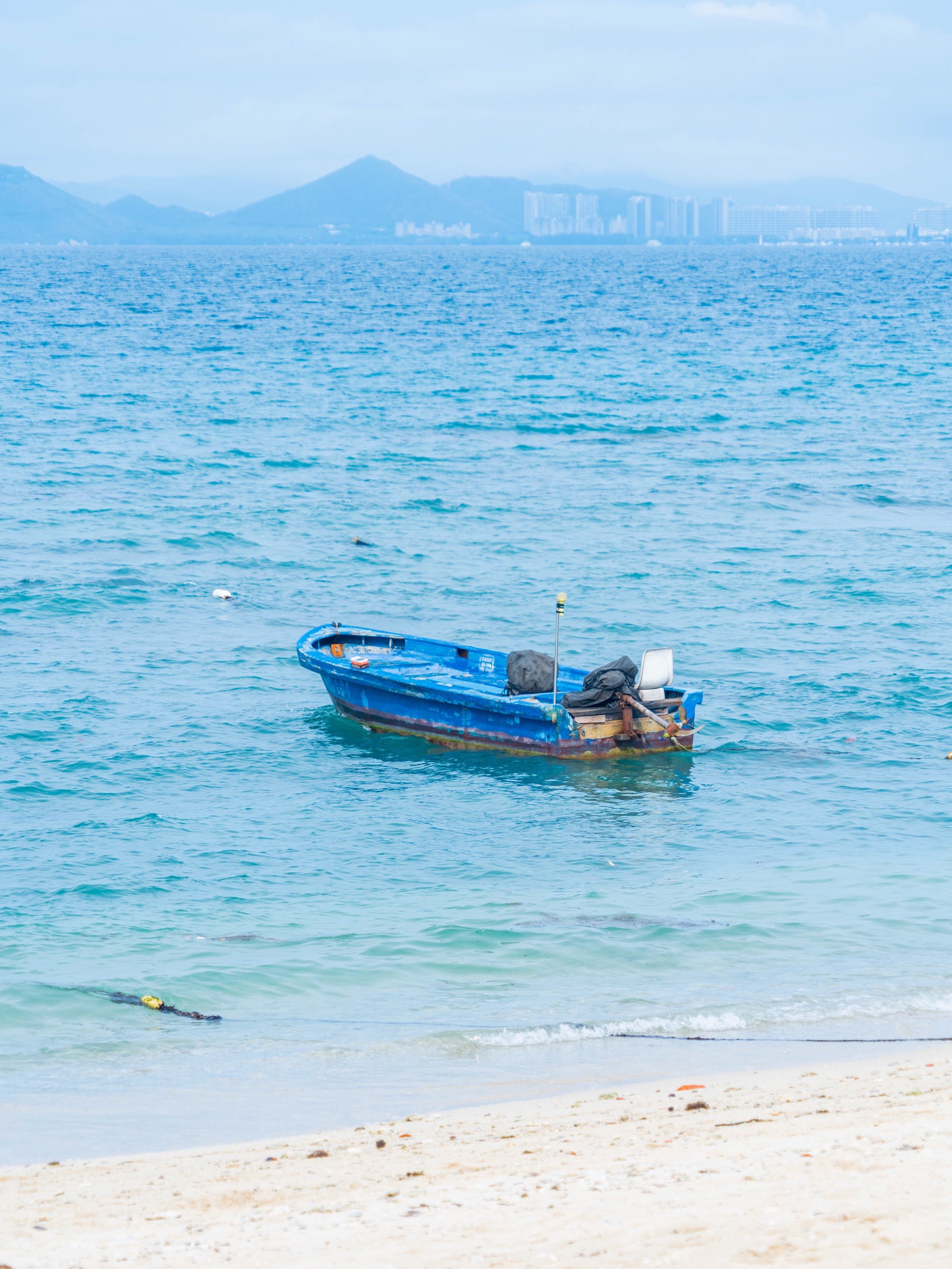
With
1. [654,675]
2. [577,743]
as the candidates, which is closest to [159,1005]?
[577,743]

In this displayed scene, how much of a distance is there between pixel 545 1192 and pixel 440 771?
11898 mm

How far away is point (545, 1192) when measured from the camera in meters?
8.25

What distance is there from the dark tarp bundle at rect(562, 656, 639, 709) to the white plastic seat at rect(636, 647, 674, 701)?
0.59 feet

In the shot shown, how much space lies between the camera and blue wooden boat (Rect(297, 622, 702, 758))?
19.9m

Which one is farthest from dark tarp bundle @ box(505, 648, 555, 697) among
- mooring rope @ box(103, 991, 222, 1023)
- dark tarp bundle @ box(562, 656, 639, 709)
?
mooring rope @ box(103, 991, 222, 1023)

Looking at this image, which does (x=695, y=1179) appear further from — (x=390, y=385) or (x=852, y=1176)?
(x=390, y=385)

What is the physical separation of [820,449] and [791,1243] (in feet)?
131

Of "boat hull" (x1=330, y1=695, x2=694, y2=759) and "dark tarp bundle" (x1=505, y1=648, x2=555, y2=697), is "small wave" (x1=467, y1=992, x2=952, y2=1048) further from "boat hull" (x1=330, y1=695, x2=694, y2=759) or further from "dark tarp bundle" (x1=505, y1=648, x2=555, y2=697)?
"dark tarp bundle" (x1=505, y1=648, x2=555, y2=697)

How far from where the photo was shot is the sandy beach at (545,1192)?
24.6 ft

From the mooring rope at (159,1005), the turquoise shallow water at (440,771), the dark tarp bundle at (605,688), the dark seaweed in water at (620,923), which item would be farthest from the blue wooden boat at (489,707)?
the mooring rope at (159,1005)

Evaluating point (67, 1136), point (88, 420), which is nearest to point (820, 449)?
point (88, 420)

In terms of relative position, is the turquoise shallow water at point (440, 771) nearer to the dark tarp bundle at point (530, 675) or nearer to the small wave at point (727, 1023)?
the small wave at point (727, 1023)

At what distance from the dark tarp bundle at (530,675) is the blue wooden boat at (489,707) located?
20 cm

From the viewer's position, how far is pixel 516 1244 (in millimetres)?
7586
